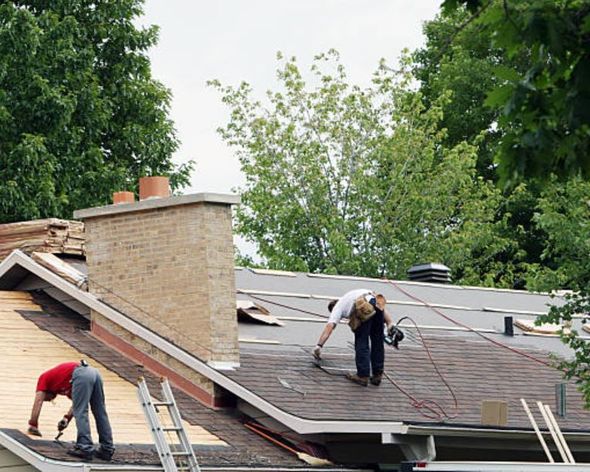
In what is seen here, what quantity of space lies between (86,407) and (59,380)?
1.63 feet

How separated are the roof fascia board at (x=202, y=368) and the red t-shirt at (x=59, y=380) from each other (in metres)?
2.61

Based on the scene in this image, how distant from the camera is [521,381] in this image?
21.4 m

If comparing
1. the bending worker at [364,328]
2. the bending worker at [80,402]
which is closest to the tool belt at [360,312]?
the bending worker at [364,328]

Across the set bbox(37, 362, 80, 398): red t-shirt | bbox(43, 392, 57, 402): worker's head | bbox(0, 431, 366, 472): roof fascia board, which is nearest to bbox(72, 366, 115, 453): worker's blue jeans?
bbox(37, 362, 80, 398): red t-shirt

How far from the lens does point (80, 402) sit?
1523cm

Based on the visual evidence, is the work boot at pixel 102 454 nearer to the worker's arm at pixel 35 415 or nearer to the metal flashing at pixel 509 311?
the worker's arm at pixel 35 415

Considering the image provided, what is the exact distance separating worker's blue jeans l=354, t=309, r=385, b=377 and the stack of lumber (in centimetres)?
415

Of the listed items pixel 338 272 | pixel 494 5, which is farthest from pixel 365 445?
pixel 338 272

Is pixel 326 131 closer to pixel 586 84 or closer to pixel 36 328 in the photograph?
pixel 36 328

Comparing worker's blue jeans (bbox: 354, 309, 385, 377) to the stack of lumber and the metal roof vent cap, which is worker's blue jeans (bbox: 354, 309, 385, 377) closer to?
the metal roof vent cap

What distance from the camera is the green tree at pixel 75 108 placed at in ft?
118

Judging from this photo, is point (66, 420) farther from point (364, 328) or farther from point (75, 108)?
point (75, 108)

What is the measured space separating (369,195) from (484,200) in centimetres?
309

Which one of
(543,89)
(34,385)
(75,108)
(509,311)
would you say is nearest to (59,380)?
(34,385)
